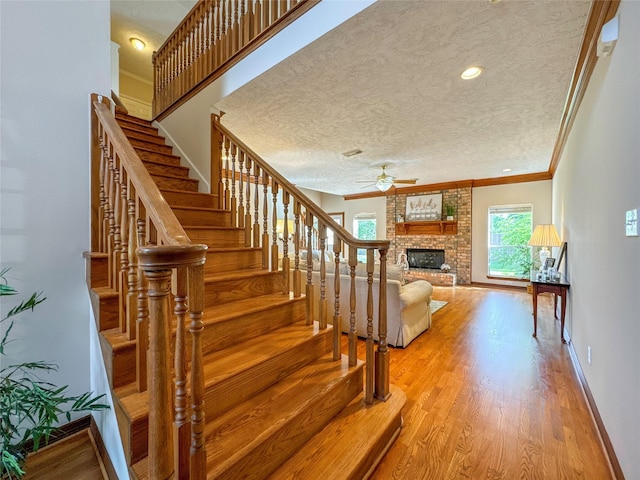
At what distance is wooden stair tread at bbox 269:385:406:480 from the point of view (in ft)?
3.89

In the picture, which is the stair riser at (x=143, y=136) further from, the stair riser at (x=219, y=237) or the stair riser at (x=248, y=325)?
A: the stair riser at (x=248, y=325)

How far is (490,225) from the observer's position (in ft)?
20.6

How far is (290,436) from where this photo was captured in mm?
1243

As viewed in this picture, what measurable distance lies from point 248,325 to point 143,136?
2.99m

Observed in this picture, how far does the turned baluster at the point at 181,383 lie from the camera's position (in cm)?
78

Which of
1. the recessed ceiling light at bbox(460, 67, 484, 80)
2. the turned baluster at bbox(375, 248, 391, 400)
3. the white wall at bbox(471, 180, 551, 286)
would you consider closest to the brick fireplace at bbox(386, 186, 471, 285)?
the white wall at bbox(471, 180, 551, 286)

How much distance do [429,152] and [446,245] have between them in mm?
3258

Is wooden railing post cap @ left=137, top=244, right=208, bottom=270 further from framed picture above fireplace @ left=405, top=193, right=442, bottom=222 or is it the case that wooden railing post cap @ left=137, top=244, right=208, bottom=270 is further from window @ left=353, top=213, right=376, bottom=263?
window @ left=353, top=213, right=376, bottom=263

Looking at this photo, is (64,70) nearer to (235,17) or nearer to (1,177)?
(1,177)

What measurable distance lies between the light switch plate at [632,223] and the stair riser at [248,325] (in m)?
1.77

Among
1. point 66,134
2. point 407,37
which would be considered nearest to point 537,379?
point 407,37

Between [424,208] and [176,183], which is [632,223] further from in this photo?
[424,208]

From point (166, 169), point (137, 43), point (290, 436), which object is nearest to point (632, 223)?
point (290, 436)

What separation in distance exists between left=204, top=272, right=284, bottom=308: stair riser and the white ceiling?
5.68 ft
